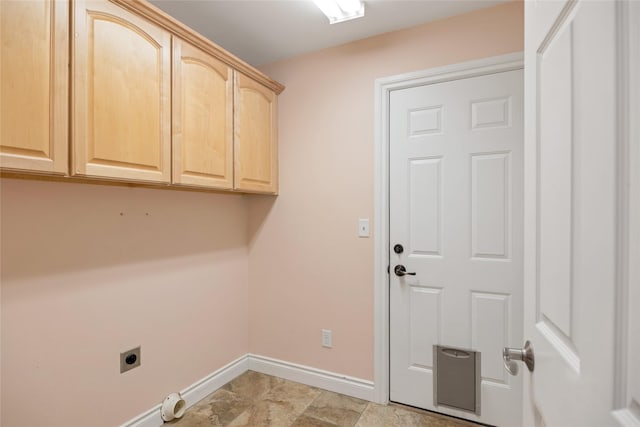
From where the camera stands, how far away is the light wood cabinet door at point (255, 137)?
2.06 metres

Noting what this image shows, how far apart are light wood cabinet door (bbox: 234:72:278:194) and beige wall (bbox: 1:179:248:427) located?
363 mm

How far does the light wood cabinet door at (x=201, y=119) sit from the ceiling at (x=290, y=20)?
1.01 ft

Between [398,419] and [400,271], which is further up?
[400,271]

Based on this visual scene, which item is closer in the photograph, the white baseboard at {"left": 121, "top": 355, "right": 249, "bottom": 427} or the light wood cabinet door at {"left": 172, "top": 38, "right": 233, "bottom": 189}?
the light wood cabinet door at {"left": 172, "top": 38, "right": 233, "bottom": 189}

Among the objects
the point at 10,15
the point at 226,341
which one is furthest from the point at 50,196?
the point at 226,341

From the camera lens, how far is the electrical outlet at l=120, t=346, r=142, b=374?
1.70 meters

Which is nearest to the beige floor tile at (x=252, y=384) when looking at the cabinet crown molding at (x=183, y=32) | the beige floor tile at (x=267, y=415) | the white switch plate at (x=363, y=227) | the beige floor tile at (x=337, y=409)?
the beige floor tile at (x=267, y=415)

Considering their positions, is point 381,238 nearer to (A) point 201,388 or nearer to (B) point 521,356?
(B) point 521,356

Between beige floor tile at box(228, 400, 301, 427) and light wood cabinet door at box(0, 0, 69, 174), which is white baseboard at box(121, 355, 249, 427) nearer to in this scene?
beige floor tile at box(228, 400, 301, 427)

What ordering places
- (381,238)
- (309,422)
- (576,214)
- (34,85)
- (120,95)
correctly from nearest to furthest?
(576,214) → (34,85) → (120,95) → (309,422) → (381,238)

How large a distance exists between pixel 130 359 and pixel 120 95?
4.55 feet

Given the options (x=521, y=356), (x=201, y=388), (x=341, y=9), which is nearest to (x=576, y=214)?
(x=521, y=356)

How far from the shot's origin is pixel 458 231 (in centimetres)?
192

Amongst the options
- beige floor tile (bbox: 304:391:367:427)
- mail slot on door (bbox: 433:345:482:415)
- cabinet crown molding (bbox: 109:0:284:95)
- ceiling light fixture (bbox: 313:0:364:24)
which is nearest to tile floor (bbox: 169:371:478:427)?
beige floor tile (bbox: 304:391:367:427)
